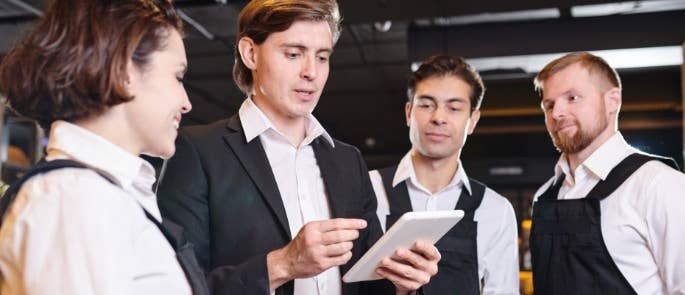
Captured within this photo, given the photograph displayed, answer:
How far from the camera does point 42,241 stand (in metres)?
0.76

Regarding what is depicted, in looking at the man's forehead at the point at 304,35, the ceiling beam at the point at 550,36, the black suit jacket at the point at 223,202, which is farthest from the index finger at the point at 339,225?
the ceiling beam at the point at 550,36

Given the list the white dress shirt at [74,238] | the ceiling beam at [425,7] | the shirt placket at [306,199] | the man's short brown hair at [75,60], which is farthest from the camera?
the ceiling beam at [425,7]

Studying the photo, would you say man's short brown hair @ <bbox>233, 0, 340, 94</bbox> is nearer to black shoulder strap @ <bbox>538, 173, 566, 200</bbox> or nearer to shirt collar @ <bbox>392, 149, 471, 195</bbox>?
shirt collar @ <bbox>392, 149, 471, 195</bbox>

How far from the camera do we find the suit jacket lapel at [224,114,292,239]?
1398 mm

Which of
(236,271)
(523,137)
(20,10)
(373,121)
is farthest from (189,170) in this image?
(523,137)

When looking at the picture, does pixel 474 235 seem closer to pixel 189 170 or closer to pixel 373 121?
pixel 189 170

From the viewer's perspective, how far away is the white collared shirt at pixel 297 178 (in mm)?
1482

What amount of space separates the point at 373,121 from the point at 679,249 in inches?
296

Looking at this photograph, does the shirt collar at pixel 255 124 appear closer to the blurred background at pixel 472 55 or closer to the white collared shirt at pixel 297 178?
the white collared shirt at pixel 297 178

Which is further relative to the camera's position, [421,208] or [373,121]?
[373,121]

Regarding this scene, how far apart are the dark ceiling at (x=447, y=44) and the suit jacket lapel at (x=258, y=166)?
3.04m

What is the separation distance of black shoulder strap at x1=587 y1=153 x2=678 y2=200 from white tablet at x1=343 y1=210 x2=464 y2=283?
882mm

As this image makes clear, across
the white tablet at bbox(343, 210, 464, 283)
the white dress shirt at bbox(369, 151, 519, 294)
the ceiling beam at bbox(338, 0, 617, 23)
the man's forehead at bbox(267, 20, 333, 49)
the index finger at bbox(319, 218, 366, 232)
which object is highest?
the ceiling beam at bbox(338, 0, 617, 23)

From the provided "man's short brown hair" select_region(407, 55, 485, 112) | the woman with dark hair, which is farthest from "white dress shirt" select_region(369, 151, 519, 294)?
the woman with dark hair
